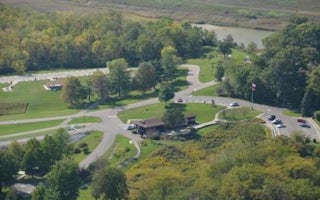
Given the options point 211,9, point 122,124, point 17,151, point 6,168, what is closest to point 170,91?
point 122,124

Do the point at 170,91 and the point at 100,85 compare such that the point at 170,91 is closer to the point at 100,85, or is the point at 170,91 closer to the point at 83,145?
the point at 100,85

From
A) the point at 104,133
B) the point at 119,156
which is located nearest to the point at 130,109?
the point at 104,133

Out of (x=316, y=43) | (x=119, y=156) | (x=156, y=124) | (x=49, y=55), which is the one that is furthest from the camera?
(x=49, y=55)

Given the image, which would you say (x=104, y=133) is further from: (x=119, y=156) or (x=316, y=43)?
(x=316, y=43)

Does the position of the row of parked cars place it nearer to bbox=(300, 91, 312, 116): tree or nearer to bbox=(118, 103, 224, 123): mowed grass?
bbox=(300, 91, 312, 116): tree

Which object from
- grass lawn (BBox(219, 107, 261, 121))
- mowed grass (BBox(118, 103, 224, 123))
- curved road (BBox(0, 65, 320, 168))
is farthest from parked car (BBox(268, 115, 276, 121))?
mowed grass (BBox(118, 103, 224, 123))

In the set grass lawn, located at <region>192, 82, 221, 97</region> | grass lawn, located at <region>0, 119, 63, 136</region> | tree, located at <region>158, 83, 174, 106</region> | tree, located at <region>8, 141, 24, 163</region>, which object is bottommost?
grass lawn, located at <region>0, 119, 63, 136</region>

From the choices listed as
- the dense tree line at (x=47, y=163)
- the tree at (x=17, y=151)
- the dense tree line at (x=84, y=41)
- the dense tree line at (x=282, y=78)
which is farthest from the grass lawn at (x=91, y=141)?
the dense tree line at (x=84, y=41)
